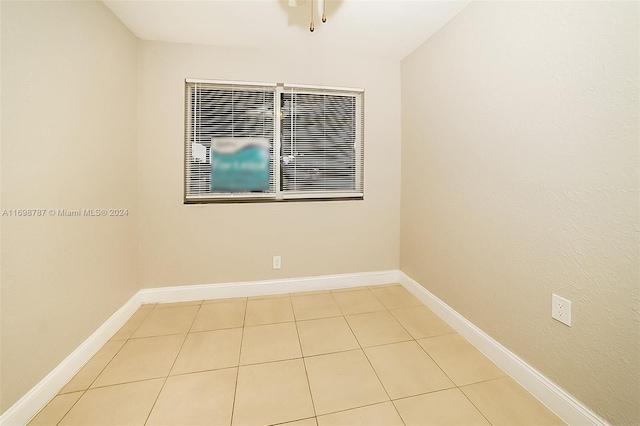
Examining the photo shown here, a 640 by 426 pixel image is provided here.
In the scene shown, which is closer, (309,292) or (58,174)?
(58,174)

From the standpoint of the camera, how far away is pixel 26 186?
1.22 meters

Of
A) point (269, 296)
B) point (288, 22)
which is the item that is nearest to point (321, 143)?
point (288, 22)

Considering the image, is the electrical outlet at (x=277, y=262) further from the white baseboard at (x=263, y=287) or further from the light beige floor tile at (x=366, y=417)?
the light beige floor tile at (x=366, y=417)

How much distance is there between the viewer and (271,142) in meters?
2.47

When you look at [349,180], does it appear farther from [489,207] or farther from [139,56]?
[139,56]

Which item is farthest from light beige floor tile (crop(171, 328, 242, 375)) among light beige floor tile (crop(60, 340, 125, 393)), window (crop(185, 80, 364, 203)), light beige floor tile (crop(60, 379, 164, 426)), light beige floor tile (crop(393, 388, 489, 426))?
window (crop(185, 80, 364, 203))

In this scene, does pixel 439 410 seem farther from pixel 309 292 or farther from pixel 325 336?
pixel 309 292

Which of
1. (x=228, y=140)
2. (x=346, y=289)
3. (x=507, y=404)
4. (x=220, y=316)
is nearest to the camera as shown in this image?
(x=507, y=404)

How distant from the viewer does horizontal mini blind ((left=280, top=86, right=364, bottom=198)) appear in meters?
2.51

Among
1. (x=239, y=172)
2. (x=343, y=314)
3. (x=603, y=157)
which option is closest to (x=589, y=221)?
(x=603, y=157)

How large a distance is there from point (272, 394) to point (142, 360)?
0.92 meters

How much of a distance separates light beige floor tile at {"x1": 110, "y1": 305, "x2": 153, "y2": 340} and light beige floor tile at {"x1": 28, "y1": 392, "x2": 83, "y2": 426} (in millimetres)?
524

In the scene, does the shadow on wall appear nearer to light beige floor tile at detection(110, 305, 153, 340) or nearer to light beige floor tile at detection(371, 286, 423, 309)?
light beige floor tile at detection(371, 286, 423, 309)

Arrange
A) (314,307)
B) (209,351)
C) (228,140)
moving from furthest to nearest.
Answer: (228,140)
(314,307)
(209,351)
